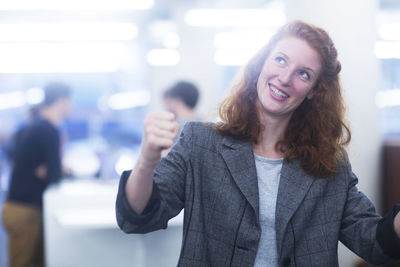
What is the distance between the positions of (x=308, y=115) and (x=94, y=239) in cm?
245

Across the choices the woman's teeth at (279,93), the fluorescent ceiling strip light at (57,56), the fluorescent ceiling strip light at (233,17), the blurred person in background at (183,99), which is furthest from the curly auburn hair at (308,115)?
the fluorescent ceiling strip light at (57,56)

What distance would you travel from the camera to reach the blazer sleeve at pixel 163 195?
3.50ft

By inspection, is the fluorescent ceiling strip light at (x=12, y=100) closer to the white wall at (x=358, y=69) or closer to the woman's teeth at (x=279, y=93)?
the white wall at (x=358, y=69)

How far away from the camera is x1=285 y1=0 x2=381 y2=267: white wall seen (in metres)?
2.42

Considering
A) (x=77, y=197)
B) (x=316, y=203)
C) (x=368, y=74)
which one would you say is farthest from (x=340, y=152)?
(x=77, y=197)

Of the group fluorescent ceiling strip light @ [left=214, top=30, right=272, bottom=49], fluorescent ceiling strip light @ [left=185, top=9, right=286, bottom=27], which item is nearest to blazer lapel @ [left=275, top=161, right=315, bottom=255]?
fluorescent ceiling strip light @ [left=185, top=9, right=286, bottom=27]

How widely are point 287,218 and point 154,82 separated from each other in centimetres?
587

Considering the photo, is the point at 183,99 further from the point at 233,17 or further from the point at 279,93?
the point at 233,17

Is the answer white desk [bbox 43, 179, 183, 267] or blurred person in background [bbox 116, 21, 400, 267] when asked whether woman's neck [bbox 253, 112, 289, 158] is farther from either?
white desk [bbox 43, 179, 183, 267]

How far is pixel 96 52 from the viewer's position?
772 centimetres

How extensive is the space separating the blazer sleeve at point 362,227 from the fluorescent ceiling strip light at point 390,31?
4580 mm

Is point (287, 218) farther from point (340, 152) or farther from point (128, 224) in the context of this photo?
point (128, 224)

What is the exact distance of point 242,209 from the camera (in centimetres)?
118

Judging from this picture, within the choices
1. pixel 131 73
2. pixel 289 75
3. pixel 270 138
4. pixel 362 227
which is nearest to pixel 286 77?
pixel 289 75
